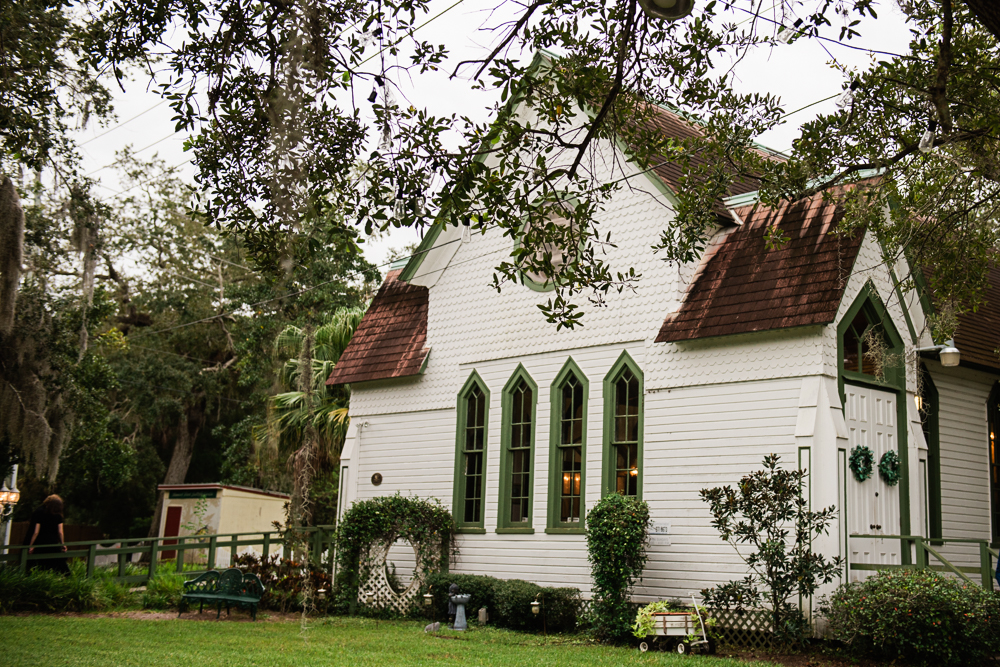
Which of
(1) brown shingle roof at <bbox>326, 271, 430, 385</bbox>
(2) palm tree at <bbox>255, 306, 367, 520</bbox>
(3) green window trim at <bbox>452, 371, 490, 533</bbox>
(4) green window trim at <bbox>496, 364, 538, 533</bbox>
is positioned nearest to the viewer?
(4) green window trim at <bbox>496, 364, 538, 533</bbox>

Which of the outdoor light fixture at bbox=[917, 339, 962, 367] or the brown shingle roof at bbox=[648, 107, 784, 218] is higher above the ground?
the brown shingle roof at bbox=[648, 107, 784, 218]

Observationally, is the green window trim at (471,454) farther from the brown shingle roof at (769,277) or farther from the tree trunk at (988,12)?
the tree trunk at (988,12)

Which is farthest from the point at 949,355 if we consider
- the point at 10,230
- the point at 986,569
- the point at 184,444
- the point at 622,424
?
the point at 184,444

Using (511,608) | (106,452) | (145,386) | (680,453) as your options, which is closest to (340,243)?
(680,453)

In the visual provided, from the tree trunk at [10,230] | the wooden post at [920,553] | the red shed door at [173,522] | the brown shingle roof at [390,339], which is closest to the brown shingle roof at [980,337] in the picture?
the wooden post at [920,553]

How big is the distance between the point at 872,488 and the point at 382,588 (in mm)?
8624

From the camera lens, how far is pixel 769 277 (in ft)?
43.8

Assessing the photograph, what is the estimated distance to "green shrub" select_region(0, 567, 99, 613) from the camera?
1488 cm

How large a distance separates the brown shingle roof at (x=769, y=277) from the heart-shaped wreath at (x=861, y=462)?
209cm

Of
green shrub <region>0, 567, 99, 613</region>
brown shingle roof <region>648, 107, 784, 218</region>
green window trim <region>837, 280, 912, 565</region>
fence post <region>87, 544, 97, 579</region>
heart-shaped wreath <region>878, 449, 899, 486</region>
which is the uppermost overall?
brown shingle roof <region>648, 107, 784, 218</region>

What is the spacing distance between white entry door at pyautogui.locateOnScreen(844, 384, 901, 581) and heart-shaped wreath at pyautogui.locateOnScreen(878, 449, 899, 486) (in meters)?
0.06

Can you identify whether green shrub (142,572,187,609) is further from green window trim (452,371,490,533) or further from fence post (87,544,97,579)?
green window trim (452,371,490,533)

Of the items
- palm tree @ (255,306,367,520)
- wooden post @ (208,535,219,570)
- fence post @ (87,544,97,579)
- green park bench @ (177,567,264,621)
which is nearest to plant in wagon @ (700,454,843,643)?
green park bench @ (177,567,264,621)

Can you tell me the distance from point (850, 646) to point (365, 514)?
8.46 metres
